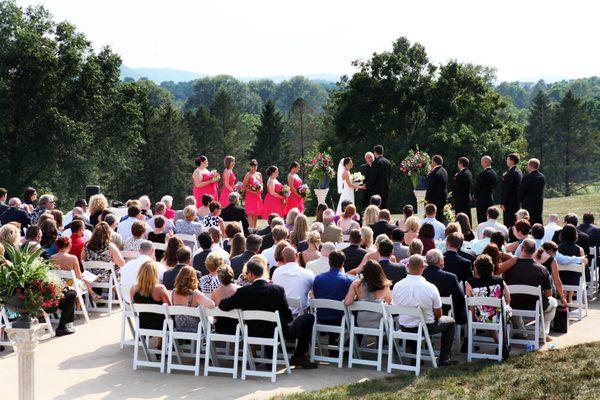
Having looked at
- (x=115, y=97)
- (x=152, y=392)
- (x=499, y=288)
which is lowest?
(x=152, y=392)

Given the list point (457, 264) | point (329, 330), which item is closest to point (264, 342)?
point (329, 330)

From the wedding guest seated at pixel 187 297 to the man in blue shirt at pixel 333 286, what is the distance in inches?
52.1

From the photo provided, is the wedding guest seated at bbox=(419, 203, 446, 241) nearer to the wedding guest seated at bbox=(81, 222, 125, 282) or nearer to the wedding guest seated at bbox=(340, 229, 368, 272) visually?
the wedding guest seated at bbox=(340, 229, 368, 272)

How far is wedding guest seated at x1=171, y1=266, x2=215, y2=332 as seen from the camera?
9.40 meters

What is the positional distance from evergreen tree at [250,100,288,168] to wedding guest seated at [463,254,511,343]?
68220 mm

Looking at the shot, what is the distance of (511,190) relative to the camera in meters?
16.4

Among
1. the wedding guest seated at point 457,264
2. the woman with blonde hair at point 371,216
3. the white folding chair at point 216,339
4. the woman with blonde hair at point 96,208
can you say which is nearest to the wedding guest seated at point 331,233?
the woman with blonde hair at point 371,216

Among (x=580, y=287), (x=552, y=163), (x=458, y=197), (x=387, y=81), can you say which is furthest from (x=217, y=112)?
(x=580, y=287)

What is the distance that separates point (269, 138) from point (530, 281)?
69.2m

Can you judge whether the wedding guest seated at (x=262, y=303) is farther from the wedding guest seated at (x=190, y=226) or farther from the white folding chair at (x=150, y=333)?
the wedding guest seated at (x=190, y=226)

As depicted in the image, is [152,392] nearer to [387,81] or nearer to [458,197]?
[458,197]

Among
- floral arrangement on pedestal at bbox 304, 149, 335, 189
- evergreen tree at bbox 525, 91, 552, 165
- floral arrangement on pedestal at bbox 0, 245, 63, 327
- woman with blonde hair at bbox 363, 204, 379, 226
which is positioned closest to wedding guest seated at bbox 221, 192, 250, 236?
woman with blonde hair at bbox 363, 204, 379, 226

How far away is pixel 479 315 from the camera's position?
9.73m

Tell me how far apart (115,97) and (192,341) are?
40737 millimetres
